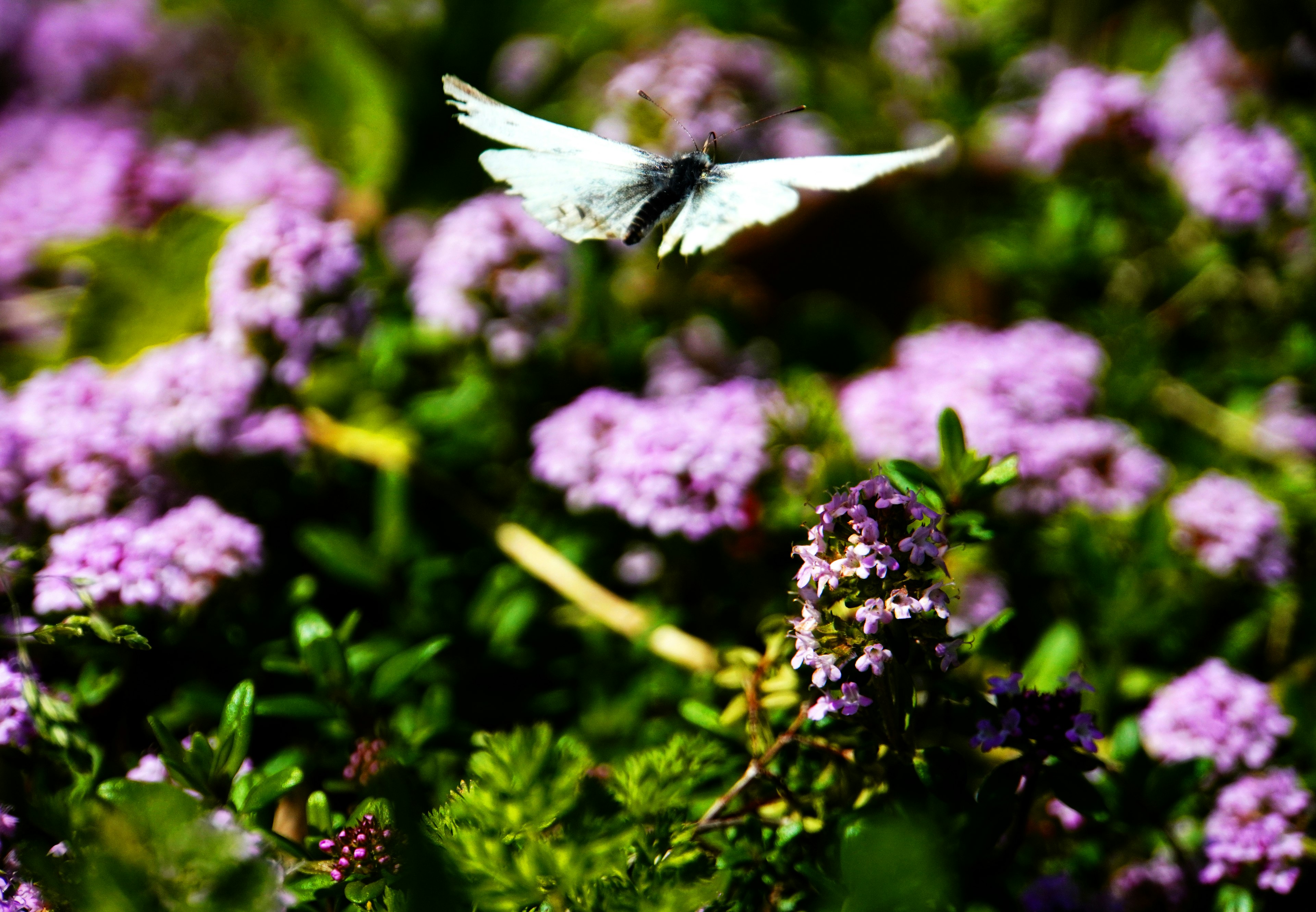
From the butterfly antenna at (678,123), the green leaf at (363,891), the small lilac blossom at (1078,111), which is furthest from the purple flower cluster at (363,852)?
the small lilac blossom at (1078,111)

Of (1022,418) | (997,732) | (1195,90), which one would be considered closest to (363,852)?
(997,732)

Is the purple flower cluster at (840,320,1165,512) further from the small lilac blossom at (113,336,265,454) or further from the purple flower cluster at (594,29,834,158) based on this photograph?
the small lilac blossom at (113,336,265,454)

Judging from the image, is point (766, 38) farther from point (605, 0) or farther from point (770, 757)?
point (770, 757)

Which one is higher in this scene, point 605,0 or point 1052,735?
point 605,0

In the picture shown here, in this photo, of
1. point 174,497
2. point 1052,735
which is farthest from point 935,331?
point 174,497

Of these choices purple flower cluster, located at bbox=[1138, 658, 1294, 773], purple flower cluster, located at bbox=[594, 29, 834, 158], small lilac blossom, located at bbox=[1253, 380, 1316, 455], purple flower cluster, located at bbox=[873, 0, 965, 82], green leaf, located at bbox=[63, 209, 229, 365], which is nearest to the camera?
purple flower cluster, located at bbox=[1138, 658, 1294, 773]

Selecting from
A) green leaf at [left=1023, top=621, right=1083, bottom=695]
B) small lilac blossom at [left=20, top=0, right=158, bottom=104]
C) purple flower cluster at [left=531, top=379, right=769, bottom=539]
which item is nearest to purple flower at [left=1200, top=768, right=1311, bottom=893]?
green leaf at [left=1023, top=621, right=1083, bottom=695]

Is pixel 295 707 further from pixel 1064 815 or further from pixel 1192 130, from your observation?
pixel 1192 130
